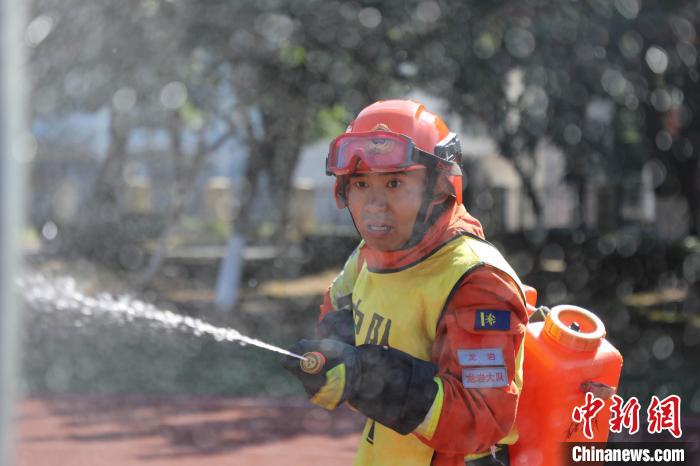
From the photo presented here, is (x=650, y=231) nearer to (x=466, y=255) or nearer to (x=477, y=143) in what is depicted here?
(x=477, y=143)

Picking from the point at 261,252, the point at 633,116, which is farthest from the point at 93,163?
the point at 633,116

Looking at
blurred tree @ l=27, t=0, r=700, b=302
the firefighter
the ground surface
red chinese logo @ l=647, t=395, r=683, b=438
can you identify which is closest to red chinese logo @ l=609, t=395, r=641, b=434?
red chinese logo @ l=647, t=395, r=683, b=438

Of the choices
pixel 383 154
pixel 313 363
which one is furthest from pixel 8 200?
pixel 383 154

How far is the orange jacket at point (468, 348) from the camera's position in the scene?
2.14 meters

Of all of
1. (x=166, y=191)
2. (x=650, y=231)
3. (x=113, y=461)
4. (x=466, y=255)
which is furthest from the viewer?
(x=166, y=191)

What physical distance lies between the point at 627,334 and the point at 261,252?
8.31 m

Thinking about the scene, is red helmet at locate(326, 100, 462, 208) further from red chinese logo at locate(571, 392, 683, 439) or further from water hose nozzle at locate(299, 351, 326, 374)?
red chinese logo at locate(571, 392, 683, 439)

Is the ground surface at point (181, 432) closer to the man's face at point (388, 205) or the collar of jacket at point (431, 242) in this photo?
the collar of jacket at point (431, 242)

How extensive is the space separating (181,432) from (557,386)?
563 centimetres

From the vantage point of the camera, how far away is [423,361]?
217cm

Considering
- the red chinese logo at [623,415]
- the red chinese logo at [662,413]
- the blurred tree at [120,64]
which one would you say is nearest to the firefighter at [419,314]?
the red chinese logo at [623,415]

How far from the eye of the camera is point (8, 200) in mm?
1430

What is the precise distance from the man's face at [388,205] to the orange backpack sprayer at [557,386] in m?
0.47

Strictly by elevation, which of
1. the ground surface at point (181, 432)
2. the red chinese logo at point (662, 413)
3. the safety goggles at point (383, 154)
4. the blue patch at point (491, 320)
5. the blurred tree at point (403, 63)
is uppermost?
the blurred tree at point (403, 63)
